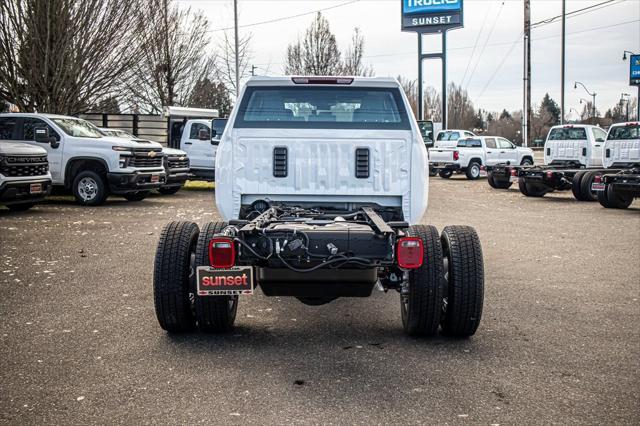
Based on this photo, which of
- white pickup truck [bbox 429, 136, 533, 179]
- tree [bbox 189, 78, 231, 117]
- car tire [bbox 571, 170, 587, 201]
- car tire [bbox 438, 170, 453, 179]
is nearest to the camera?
car tire [bbox 571, 170, 587, 201]

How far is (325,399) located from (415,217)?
2.45 meters

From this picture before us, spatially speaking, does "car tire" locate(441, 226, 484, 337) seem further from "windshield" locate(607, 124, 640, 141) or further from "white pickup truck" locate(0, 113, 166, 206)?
"windshield" locate(607, 124, 640, 141)

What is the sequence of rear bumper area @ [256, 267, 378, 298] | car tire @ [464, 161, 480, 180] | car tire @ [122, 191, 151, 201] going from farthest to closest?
car tire @ [464, 161, 480, 180] → car tire @ [122, 191, 151, 201] → rear bumper area @ [256, 267, 378, 298]

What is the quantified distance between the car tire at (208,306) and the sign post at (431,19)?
3715 cm

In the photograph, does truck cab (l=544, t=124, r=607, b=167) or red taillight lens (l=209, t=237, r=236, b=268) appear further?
truck cab (l=544, t=124, r=607, b=167)

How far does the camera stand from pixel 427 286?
528 centimetres

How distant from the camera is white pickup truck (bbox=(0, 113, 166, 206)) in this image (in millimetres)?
16312

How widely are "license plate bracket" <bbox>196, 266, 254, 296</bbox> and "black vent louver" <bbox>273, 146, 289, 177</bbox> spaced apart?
1.64 meters

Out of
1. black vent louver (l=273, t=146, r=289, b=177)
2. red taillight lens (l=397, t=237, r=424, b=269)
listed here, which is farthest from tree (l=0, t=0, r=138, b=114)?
red taillight lens (l=397, t=237, r=424, b=269)

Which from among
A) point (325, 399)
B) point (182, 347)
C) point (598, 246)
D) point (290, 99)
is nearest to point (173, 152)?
point (598, 246)

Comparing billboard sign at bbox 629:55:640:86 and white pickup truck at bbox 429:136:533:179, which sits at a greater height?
billboard sign at bbox 629:55:640:86

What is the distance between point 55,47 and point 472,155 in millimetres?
16312

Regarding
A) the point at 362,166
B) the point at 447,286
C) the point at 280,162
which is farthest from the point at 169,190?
the point at 447,286

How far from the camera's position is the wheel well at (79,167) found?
16625 millimetres
